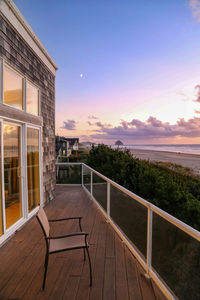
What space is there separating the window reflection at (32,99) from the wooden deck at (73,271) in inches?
104

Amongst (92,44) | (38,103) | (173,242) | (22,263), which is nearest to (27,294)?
(22,263)

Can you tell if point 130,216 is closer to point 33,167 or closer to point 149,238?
point 149,238

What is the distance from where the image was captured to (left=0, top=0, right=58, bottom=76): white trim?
9.93 feet

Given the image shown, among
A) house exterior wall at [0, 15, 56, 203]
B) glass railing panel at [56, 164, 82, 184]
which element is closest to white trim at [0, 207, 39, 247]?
house exterior wall at [0, 15, 56, 203]

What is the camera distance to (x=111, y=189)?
144 inches

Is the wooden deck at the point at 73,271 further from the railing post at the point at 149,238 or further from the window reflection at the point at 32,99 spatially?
the window reflection at the point at 32,99

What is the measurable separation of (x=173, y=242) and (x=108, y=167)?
6056mm

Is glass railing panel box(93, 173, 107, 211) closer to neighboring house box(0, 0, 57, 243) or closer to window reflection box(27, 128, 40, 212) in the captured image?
neighboring house box(0, 0, 57, 243)

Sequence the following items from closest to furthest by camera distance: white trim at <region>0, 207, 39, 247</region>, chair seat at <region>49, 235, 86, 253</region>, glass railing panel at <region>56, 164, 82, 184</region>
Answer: chair seat at <region>49, 235, 86, 253</region>
white trim at <region>0, 207, 39, 247</region>
glass railing panel at <region>56, 164, 82, 184</region>

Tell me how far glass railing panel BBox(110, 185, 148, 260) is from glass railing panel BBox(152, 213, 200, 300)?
0.26 meters

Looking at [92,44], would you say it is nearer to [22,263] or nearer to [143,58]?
[143,58]

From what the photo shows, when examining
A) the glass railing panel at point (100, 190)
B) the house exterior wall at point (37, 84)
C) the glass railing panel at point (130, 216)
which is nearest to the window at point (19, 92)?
the house exterior wall at point (37, 84)

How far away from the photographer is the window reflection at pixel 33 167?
13.6 ft

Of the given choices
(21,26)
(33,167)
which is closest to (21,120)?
(33,167)
